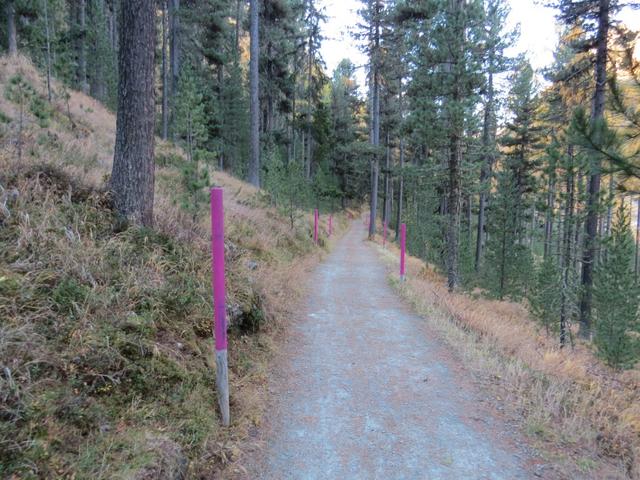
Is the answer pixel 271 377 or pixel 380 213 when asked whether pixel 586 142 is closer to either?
pixel 271 377

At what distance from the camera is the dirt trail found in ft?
9.96

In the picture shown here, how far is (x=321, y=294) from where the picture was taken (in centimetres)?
871

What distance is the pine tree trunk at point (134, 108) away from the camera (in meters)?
5.28

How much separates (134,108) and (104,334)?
11.2 ft

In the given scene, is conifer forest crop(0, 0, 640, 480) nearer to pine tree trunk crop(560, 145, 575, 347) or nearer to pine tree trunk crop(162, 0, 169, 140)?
pine tree trunk crop(560, 145, 575, 347)

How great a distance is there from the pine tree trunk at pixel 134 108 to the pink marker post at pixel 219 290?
8.79ft

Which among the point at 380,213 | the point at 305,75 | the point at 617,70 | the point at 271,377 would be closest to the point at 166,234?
the point at 271,377

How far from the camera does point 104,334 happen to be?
3242 mm

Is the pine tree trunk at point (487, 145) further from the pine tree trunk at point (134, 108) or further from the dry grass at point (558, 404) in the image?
the pine tree trunk at point (134, 108)

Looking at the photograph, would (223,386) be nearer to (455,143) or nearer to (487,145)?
(455,143)

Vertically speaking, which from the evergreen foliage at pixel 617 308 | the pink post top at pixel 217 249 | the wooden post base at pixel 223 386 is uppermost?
the pink post top at pixel 217 249

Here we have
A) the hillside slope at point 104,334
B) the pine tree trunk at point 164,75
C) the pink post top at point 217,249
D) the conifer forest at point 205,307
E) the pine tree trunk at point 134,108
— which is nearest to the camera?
the hillside slope at point 104,334

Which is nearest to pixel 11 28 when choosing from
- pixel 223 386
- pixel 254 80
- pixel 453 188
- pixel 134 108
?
pixel 254 80

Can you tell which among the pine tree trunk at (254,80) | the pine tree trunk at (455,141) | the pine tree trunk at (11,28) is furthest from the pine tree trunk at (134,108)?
the pine tree trunk at (11,28)
